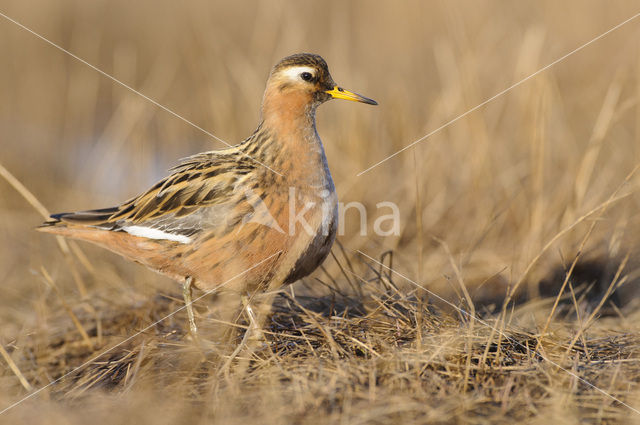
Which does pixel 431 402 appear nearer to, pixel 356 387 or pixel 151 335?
pixel 356 387

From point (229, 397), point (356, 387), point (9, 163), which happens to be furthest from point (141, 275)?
point (9, 163)

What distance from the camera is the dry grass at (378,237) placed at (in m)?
3.50

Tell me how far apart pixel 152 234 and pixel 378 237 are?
255 cm

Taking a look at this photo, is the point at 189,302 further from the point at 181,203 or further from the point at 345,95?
the point at 345,95

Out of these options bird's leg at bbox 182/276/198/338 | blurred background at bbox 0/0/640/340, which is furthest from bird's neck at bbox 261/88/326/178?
bird's leg at bbox 182/276/198/338

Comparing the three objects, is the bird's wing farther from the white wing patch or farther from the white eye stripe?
the white eye stripe

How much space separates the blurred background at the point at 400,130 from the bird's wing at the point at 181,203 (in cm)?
58

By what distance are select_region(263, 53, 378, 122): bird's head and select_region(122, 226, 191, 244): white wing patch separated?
114cm

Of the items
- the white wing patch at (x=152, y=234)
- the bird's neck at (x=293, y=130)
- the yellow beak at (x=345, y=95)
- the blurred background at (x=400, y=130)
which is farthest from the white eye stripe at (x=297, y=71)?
the white wing patch at (x=152, y=234)

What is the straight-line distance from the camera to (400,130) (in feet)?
24.2

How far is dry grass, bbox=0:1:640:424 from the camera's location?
138 inches

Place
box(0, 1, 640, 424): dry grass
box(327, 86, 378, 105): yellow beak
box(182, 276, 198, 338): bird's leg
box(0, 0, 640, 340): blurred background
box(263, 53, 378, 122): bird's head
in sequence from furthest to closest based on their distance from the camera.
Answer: box(0, 0, 640, 340): blurred background → box(327, 86, 378, 105): yellow beak → box(263, 53, 378, 122): bird's head → box(182, 276, 198, 338): bird's leg → box(0, 1, 640, 424): dry grass

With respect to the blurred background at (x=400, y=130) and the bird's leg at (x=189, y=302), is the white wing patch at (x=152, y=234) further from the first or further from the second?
the blurred background at (x=400, y=130)

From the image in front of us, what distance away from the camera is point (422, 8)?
13.4 metres
